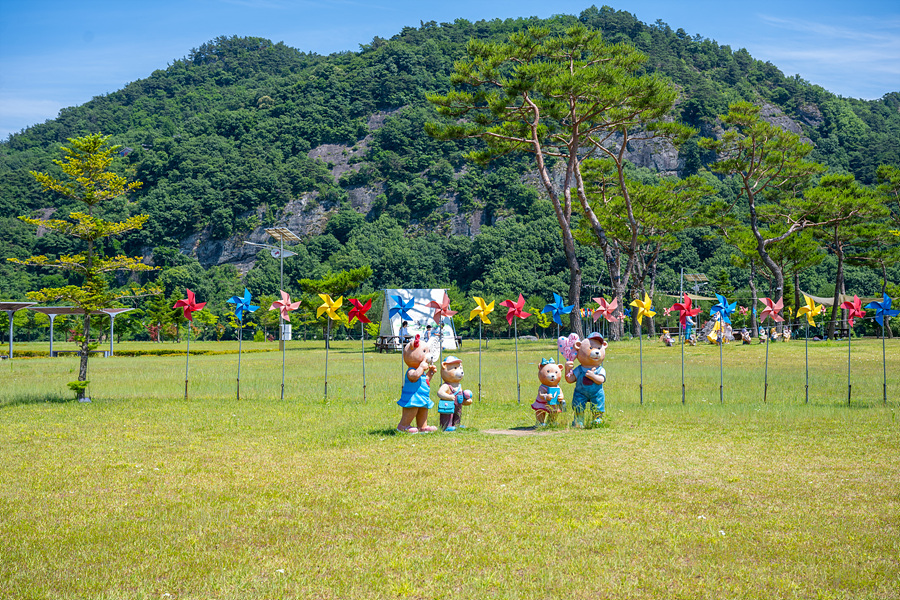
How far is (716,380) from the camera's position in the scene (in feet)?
64.0

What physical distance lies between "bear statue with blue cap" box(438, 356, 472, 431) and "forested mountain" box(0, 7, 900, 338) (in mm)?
59115

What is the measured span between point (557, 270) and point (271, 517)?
7054 centimetres

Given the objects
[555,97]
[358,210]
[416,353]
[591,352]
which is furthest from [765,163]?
[358,210]

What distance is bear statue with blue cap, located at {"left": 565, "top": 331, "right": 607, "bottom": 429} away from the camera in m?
11.9

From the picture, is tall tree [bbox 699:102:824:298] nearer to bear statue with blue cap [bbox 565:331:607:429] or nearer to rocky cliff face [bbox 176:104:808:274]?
bear statue with blue cap [bbox 565:331:607:429]

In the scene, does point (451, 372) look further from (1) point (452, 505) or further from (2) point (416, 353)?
(1) point (452, 505)

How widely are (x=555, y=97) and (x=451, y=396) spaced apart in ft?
66.0

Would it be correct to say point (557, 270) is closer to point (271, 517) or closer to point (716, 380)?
point (716, 380)

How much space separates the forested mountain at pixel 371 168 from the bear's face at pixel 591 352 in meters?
58.8

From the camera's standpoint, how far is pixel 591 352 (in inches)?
468

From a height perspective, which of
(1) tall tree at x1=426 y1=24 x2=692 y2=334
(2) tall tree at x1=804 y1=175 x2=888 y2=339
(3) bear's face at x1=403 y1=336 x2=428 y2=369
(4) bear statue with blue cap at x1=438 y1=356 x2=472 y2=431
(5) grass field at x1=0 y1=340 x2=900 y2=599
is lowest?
(5) grass field at x1=0 y1=340 x2=900 y2=599

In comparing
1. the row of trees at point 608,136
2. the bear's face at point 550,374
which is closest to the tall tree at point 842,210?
the row of trees at point 608,136

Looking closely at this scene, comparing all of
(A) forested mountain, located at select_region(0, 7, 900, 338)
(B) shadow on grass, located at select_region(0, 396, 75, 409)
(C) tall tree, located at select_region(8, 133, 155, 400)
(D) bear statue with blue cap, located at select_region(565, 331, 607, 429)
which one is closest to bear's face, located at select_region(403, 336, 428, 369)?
(D) bear statue with blue cap, located at select_region(565, 331, 607, 429)

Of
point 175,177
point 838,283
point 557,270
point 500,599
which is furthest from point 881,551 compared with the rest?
point 175,177
